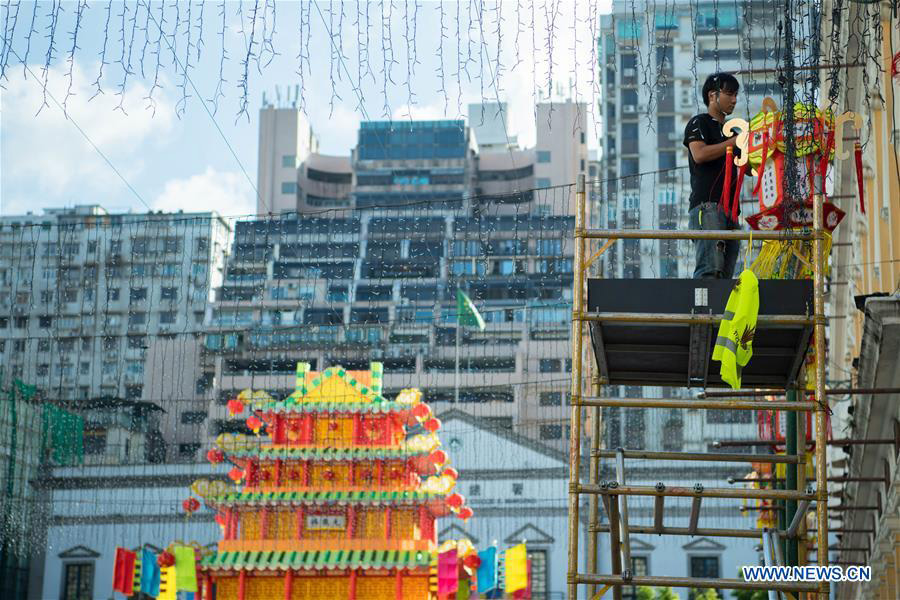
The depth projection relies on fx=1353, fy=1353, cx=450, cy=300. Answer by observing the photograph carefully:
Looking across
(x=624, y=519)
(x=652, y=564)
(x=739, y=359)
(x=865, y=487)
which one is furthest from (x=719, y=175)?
(x=652, y=564)

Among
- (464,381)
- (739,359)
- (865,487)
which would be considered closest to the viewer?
(739,359)

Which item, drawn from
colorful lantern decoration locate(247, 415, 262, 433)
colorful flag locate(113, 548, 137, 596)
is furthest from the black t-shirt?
colorful flag locate(113, 548, 137, 596)

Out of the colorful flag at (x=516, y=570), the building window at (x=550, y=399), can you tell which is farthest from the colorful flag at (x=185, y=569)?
the building window at (x=550, y=399)

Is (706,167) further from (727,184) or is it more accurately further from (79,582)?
(79,582)

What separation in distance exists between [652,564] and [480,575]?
16.5 m

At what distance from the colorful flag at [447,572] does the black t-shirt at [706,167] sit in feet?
50.2

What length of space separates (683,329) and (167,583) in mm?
17987

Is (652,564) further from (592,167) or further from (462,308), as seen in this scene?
(592,167)

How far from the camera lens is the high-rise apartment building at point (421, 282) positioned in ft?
151

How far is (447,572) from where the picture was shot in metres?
22.2

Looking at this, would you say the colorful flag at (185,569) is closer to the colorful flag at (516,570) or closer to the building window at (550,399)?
the colorful flag at (516,570)

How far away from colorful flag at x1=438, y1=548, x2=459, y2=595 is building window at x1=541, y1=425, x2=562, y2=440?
2745cm

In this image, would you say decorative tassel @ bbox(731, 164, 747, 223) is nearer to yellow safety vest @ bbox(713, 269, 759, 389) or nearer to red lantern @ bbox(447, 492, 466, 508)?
yellow safety vest @ bbox(713, 269, 759, 389)

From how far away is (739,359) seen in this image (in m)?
6.59
